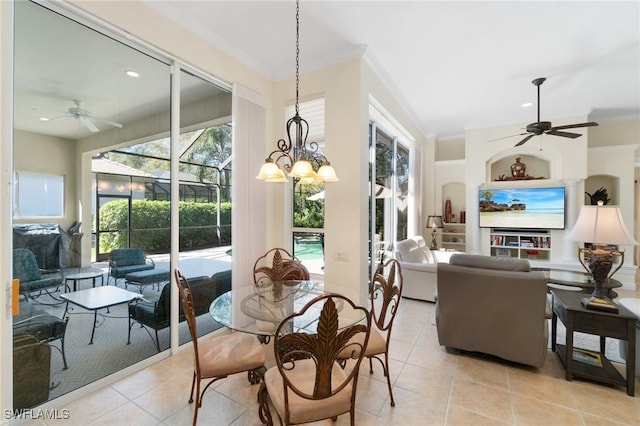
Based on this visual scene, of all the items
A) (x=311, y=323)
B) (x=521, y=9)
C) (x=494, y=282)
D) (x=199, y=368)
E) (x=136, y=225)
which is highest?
(x=521, y=9)

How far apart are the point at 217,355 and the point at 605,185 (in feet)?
26.8

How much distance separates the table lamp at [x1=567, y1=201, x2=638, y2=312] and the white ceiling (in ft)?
6.41

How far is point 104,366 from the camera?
2271mm

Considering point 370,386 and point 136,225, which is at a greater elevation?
point 136,225

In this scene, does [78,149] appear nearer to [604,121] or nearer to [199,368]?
[199,368]

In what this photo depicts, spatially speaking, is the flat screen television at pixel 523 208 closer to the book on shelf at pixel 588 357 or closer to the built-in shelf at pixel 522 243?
the built-in shelf at pixel 522 243

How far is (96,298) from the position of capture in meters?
2.26

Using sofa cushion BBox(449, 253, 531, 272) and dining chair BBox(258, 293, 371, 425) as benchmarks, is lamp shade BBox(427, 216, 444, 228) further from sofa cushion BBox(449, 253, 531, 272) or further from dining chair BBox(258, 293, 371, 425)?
dining chair BBox(258, 293, 371, 425)

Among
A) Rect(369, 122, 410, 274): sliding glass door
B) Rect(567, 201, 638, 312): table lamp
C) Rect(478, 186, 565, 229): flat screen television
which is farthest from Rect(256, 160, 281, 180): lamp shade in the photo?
Rect(478, 186, 565, 229): flat screen television

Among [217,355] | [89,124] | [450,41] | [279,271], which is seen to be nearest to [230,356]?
[217,355]

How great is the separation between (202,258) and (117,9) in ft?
7.65

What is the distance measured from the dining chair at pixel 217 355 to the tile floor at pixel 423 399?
256 mm

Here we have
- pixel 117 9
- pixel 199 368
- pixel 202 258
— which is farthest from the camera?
pixel 202 258

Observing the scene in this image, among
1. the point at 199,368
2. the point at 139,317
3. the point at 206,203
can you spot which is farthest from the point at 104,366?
the point at 206,203
